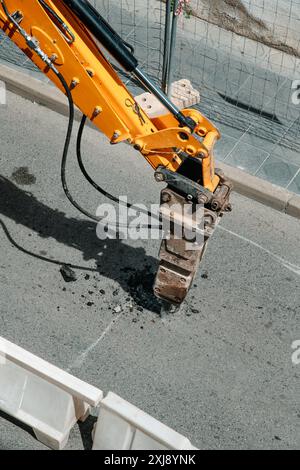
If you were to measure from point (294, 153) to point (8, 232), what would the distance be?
3511 millimetres

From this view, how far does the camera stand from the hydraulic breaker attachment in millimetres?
6469

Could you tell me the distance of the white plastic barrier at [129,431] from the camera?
19.6ft

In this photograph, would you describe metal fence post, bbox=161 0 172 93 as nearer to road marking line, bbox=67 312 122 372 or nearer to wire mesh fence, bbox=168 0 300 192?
wire mesh fence, bbox=168 0 300 192

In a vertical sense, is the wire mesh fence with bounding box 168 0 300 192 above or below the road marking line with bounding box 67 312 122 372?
above

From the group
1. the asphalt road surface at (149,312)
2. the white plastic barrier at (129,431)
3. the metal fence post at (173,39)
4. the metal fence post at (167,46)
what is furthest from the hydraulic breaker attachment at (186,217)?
the metal fence post at (173,39)

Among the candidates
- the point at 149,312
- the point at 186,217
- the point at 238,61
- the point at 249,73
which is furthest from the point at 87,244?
the point at 238,61

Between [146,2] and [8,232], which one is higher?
[146,2]

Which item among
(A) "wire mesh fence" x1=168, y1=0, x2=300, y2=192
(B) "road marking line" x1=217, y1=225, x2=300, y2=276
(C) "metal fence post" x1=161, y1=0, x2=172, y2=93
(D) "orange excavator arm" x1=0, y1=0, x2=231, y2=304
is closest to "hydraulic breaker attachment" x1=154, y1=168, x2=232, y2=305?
(D) "orange excavator arm" x1=0, y1=0, x2=231, y2=304

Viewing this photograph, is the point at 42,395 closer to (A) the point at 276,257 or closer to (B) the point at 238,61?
(A) the point at 276,257

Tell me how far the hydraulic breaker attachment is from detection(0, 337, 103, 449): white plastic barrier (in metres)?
1.36

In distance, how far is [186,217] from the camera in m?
6.59

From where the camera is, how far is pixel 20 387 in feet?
21.4

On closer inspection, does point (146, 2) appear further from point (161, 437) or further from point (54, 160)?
point (161, 437)

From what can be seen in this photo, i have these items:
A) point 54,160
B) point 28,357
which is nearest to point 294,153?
point 54,160
